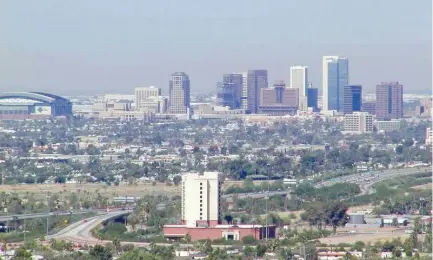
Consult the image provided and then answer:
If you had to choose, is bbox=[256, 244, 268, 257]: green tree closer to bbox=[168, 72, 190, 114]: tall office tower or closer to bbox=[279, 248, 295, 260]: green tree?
bbox=[279, 248, 295, 260]: green tree

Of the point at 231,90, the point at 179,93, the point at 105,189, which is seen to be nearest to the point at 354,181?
the point at 105,189

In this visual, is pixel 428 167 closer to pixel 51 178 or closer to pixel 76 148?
pixel 51 178

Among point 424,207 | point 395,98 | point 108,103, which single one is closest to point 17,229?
point 424,207

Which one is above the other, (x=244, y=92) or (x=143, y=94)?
(x=244, y=92)

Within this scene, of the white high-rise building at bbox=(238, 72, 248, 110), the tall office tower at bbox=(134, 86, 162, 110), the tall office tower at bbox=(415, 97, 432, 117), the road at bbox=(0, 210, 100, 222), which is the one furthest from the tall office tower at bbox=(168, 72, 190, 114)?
the road at bbox=(0, 210, 100, 222)

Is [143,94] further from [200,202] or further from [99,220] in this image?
[200,202]

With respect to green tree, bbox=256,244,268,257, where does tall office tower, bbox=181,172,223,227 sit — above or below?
above
